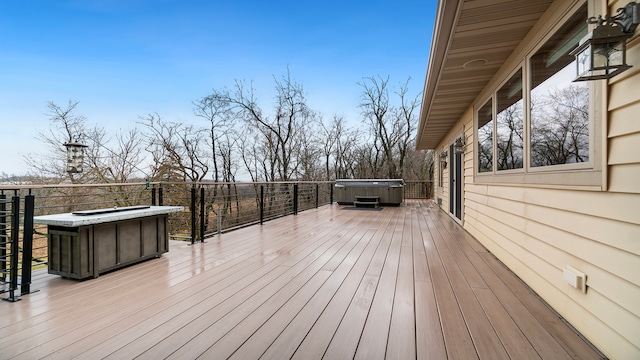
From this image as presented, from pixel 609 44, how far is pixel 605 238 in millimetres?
970

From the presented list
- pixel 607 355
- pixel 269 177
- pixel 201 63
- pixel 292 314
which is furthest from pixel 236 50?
pixel 607 355

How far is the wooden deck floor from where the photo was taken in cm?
142

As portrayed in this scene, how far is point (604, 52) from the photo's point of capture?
4.41ft

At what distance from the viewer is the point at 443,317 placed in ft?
5.75

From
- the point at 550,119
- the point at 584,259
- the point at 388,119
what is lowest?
the point at 584,259

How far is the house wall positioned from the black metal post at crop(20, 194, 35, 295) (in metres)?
3.69

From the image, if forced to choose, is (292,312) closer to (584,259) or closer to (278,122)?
(584,259)

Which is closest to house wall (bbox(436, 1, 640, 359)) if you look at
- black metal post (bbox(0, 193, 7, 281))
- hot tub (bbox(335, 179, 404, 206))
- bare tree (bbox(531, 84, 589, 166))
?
bare tree (bbox(531, 84, 589, 166))

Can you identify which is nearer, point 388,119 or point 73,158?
point 73,158

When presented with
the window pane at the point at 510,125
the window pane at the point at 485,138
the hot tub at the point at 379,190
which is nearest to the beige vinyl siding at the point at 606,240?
the window pane at the point at 510,125

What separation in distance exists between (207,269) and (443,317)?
6.90 ft

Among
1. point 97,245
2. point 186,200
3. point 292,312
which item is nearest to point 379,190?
point 186,200

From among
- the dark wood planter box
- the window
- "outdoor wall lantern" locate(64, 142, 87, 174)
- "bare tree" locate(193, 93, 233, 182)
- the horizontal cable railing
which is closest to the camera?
the window

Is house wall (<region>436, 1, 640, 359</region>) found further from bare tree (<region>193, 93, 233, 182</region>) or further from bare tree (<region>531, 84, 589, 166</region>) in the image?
bare tree (<region>193, 93, 233, 182</region>)
